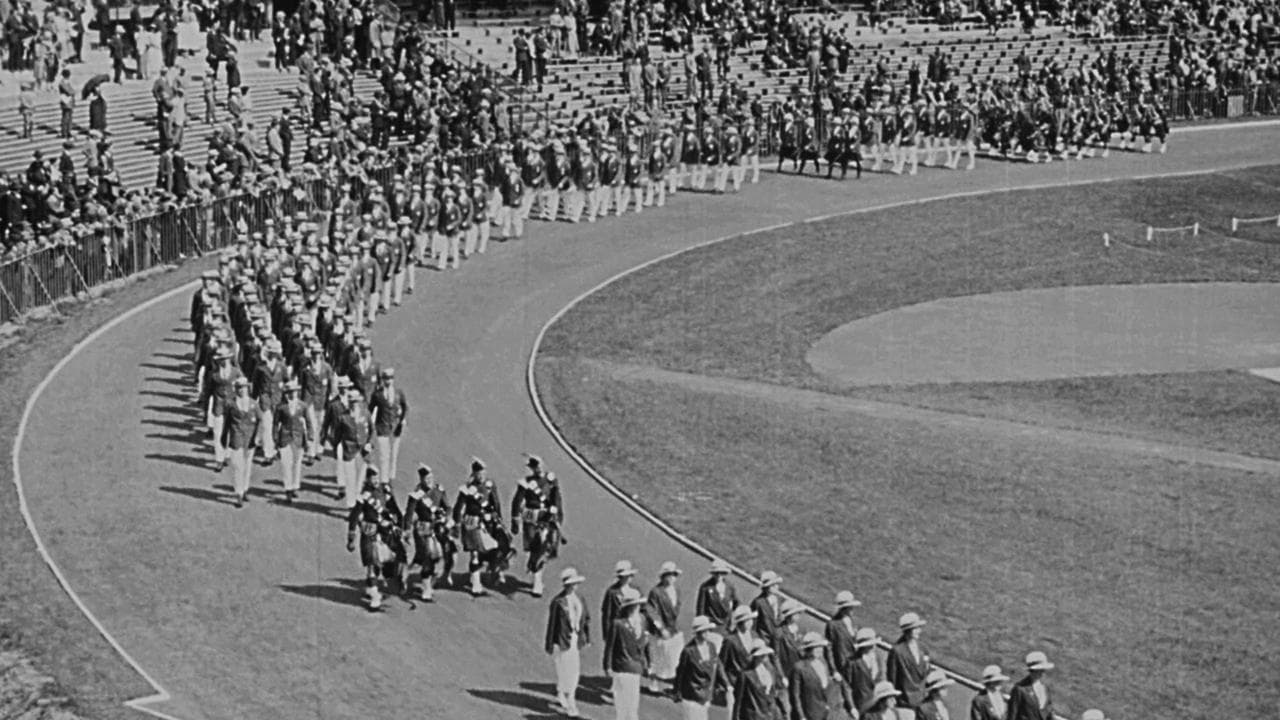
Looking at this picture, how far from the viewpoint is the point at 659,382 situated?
48.7 meters

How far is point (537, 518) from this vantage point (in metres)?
34.2

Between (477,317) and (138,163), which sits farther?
(138,163)

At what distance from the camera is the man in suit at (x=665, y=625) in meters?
30.6

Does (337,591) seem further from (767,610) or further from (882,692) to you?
(882,692)

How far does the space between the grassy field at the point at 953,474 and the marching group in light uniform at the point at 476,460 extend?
330cm

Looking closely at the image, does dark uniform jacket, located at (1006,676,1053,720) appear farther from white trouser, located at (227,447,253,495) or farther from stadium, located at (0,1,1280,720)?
white trouser, located at (227,447,253,495)

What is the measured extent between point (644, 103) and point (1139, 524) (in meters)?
33.7

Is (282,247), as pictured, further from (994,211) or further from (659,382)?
(994,211)

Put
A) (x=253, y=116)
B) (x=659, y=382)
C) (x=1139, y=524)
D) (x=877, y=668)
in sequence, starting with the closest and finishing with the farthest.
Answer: (x=877, y=668)
(x=1139, y=524)
(x=659, y=382)
(x=253, y=116)

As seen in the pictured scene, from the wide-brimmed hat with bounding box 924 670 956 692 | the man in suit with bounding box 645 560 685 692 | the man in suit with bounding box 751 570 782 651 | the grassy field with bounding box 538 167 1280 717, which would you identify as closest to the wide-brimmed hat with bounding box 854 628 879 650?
the wide-brimmed hat with bounding box 924 670 956 692

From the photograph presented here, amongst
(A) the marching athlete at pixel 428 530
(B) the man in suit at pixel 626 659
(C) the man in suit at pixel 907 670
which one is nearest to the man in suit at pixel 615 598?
(B) the man in suit at pixel 626 659

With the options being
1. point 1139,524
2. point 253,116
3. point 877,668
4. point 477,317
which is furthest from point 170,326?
point 877,668

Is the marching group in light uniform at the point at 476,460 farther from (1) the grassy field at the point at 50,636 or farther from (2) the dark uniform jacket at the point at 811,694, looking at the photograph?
(1) the grassy field at the point at 50,636

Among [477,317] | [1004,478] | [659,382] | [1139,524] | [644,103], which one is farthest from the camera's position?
[644,103]
